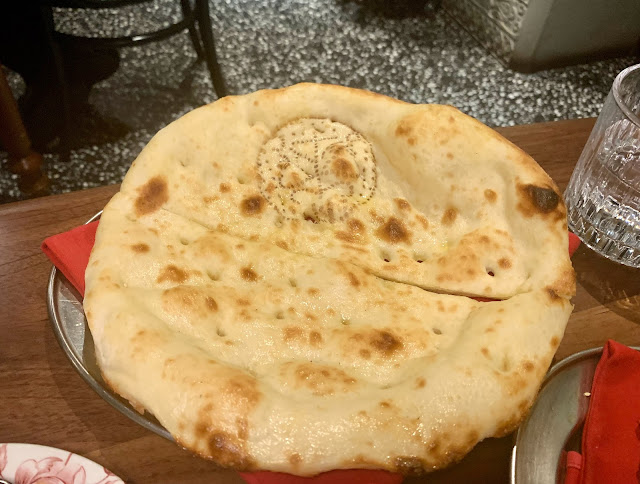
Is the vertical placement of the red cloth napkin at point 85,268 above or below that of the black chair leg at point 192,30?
above

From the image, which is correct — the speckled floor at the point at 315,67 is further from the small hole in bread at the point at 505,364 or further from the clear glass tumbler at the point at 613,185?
the small hole in bread at the point at 505,364

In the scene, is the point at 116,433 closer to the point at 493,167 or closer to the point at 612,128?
the point at 493,167

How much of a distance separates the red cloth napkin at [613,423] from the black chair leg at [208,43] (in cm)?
160

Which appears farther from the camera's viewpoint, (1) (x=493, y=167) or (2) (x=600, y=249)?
(2) (x=600, y=249)

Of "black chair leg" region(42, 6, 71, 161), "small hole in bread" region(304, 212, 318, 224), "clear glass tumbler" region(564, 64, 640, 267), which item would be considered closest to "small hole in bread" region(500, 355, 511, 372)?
"small hole in bread" region(304, 212, 318, 224)

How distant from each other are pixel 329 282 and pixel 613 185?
0.54 meters

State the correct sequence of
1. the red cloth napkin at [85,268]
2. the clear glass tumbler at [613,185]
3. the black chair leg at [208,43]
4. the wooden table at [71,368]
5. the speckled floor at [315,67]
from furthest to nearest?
the speckled floor at [315,67], the black chair leg at [208,43], the clear glass tumbler at [613,185], the wooden table at [71,368], the red cloth napkin at [85,268]

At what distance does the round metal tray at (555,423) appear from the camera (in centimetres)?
60

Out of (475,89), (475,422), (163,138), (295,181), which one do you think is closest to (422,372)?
(475,422)

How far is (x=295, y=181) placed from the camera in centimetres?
76

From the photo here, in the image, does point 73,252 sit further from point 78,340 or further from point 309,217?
point 309,217

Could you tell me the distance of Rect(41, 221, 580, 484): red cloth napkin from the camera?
51 cm

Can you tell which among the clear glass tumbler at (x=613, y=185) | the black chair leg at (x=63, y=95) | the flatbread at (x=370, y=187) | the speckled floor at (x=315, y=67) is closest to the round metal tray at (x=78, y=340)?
the flatbread at (x=370, y=187)

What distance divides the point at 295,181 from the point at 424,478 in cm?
41
